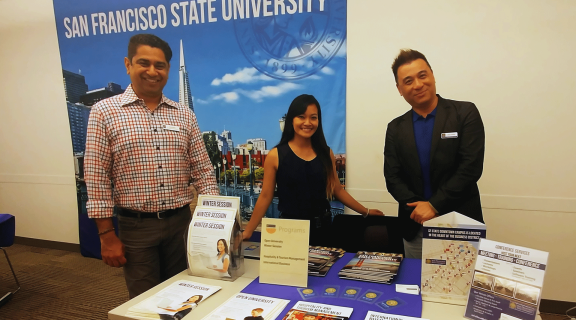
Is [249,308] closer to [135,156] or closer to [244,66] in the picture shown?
[135,156]

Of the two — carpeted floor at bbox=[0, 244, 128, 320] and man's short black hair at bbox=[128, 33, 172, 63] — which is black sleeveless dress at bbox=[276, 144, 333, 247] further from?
carpeted floor at bbox=[0, 244, 128, 320]

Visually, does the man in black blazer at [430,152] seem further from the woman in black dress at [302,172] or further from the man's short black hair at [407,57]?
the woman in black dress at [302,172]

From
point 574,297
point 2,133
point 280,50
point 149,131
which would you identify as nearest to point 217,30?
point 280,50

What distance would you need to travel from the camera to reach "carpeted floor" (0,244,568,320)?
2.57 metres

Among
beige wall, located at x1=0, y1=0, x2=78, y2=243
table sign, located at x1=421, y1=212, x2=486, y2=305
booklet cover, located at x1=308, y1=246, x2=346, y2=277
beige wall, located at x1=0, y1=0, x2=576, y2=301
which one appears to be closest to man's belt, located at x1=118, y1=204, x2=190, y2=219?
booklet cover, located at x1=308, y1=246, x2=346, y2=277

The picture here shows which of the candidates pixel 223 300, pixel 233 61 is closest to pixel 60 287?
pixel 233 61

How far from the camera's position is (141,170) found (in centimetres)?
161

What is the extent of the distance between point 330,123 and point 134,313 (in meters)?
2.07

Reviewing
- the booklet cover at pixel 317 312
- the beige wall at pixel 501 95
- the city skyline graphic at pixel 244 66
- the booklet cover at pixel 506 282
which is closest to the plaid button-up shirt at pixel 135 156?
the booklet cover at pixel 317 312

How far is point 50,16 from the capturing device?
359cm

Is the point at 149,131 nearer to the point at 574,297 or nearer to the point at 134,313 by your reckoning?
the point at 134,313

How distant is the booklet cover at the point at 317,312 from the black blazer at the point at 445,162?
0.76 meters

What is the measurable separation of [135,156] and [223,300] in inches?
32.0

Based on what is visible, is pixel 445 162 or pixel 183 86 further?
pixel 183 86
